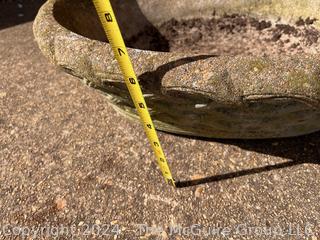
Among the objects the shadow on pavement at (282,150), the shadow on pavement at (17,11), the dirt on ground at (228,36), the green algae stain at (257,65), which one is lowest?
the shadow on pavement at (282,150)

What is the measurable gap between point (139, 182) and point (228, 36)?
5.73 ft

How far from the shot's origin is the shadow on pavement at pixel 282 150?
2.62m

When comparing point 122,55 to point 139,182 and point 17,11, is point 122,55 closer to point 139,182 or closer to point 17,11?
point 139,182

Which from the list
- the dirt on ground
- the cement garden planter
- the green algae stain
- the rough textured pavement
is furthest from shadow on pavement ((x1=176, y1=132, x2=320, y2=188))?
the green algae stain

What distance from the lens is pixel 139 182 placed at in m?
2.64

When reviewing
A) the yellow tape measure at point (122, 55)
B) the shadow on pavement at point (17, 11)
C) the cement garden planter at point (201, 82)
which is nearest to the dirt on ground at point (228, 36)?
the cement garden planter at point (201, 82)

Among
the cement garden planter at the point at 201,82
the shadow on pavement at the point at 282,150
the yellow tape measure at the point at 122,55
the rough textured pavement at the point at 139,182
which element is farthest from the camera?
the shadow on pavement at the point at 282,150

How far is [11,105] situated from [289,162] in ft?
8.54

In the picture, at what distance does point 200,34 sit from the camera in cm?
351

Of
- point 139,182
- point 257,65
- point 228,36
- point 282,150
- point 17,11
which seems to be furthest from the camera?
point 17,11

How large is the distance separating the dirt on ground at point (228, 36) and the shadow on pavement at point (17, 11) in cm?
234

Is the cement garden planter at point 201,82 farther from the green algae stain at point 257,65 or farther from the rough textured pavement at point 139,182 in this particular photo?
the rough textured pavement at point 139,182

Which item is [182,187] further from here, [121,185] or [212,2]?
[212,2]

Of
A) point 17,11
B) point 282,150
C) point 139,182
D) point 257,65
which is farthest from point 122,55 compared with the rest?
point 17,11
